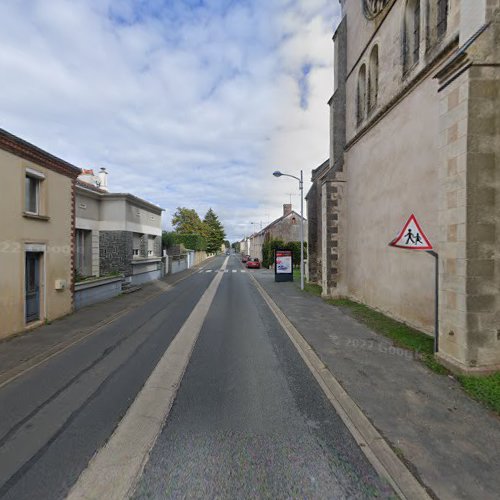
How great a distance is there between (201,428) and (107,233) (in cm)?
1539

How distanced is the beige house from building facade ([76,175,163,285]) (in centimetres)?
536

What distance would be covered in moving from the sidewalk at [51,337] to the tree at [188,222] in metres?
48.0

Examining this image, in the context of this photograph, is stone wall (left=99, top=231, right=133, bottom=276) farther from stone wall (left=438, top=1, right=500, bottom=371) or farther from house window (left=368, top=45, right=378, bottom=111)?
stone wall (left=438, top=1, right=500, bottom=371)

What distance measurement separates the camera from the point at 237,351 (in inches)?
235

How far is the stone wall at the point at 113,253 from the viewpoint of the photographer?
1605 cm

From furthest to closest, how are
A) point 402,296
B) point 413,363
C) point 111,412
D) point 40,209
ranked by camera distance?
point 40,209 → point 402,296 → point 413,363 → point 111,412

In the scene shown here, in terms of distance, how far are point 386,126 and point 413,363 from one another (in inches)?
290

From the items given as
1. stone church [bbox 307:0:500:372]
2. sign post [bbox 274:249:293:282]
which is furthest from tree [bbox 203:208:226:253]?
stone church [bbox 307:0:500:372]

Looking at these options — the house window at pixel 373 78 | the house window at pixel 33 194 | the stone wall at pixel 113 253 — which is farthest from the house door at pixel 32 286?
the house window at pixel 373 78

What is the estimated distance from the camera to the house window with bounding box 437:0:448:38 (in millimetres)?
6822

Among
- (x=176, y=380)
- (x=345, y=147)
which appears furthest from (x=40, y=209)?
(x=345, y=147)

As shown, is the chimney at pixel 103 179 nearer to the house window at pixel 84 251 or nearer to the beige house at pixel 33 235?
the house window at pixel 84 251

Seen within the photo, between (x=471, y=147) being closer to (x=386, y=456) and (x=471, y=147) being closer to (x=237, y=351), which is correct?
(x=386, y=456)

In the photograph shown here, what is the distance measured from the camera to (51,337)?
23.7ft
